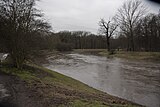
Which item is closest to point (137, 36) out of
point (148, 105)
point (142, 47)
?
point (142, 47)

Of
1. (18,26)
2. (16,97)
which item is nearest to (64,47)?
(18,26)

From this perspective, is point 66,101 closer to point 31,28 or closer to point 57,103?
point 57,103

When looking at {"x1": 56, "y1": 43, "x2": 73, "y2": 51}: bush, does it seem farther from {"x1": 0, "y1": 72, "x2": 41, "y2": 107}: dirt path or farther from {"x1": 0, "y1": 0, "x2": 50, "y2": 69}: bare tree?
{"x1": 0, "y1": 72, "x2": 41, "y2": 107}: dirt path

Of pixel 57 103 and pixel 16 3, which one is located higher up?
pixel 16 3

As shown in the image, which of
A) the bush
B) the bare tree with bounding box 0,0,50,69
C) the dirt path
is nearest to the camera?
the dirt path

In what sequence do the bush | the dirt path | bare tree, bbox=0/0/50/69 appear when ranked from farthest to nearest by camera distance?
the bush < bare tree, bbox=0/0/50/69 < the dirt path

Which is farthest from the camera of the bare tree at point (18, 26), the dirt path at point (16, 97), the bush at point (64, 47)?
Answer: the bush at point (64, 47)

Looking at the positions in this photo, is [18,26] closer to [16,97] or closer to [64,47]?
[16,97]

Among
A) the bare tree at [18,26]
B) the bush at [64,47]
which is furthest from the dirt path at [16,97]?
the bush at [64,47]

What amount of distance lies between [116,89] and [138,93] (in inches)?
64.1

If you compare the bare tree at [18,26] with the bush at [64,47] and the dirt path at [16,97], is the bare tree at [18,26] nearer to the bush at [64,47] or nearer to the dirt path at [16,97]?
the dirt path at [16,97]

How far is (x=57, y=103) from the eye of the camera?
729 centimetres

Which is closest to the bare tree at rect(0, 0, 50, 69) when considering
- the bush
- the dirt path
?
the dirt path

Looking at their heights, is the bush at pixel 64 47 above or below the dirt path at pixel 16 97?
above
